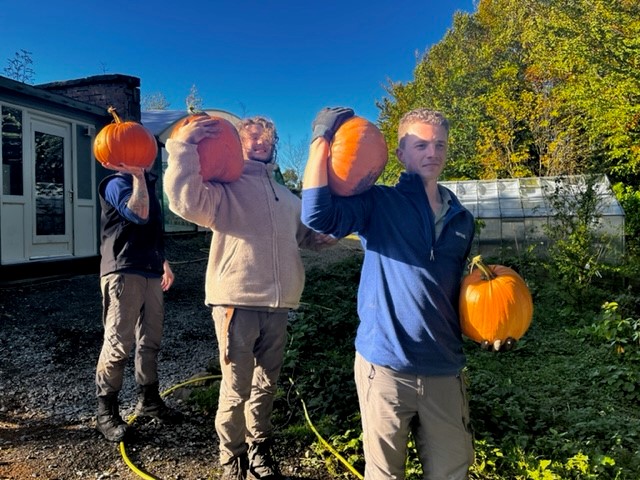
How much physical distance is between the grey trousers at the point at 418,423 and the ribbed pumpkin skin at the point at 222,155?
104 centimetres

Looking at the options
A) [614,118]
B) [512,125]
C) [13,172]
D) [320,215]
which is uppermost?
[512,125]

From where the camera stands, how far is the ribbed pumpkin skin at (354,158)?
166 cm

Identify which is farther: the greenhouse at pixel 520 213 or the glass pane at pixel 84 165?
the greenhouse at pixel 520 213

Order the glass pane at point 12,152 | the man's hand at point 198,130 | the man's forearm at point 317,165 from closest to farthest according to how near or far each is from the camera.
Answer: the man's forearm at point 317,165 → the man's hand at point 198,130 → the glass pane at point 12,152

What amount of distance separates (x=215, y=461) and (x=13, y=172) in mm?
6156

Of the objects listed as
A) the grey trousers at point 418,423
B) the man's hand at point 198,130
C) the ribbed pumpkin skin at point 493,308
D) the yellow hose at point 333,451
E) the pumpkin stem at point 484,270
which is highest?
the man's hand at point 198,130

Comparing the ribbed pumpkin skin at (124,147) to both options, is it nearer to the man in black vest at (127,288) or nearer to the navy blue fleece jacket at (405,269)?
the man in black vest at (127,288)

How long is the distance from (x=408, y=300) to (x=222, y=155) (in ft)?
3.35

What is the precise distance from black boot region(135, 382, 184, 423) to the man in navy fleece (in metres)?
1.78

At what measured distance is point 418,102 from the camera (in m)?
23.5

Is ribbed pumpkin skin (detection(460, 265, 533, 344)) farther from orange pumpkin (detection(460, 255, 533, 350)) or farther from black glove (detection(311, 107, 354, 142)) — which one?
black glove (detection(311, 107, 354, 142))

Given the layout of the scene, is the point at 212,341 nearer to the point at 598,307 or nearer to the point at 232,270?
the point at 232,270

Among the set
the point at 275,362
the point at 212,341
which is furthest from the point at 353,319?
the point at 275,362

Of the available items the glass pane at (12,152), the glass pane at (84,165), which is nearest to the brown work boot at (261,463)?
the glass pane at (12,152)
